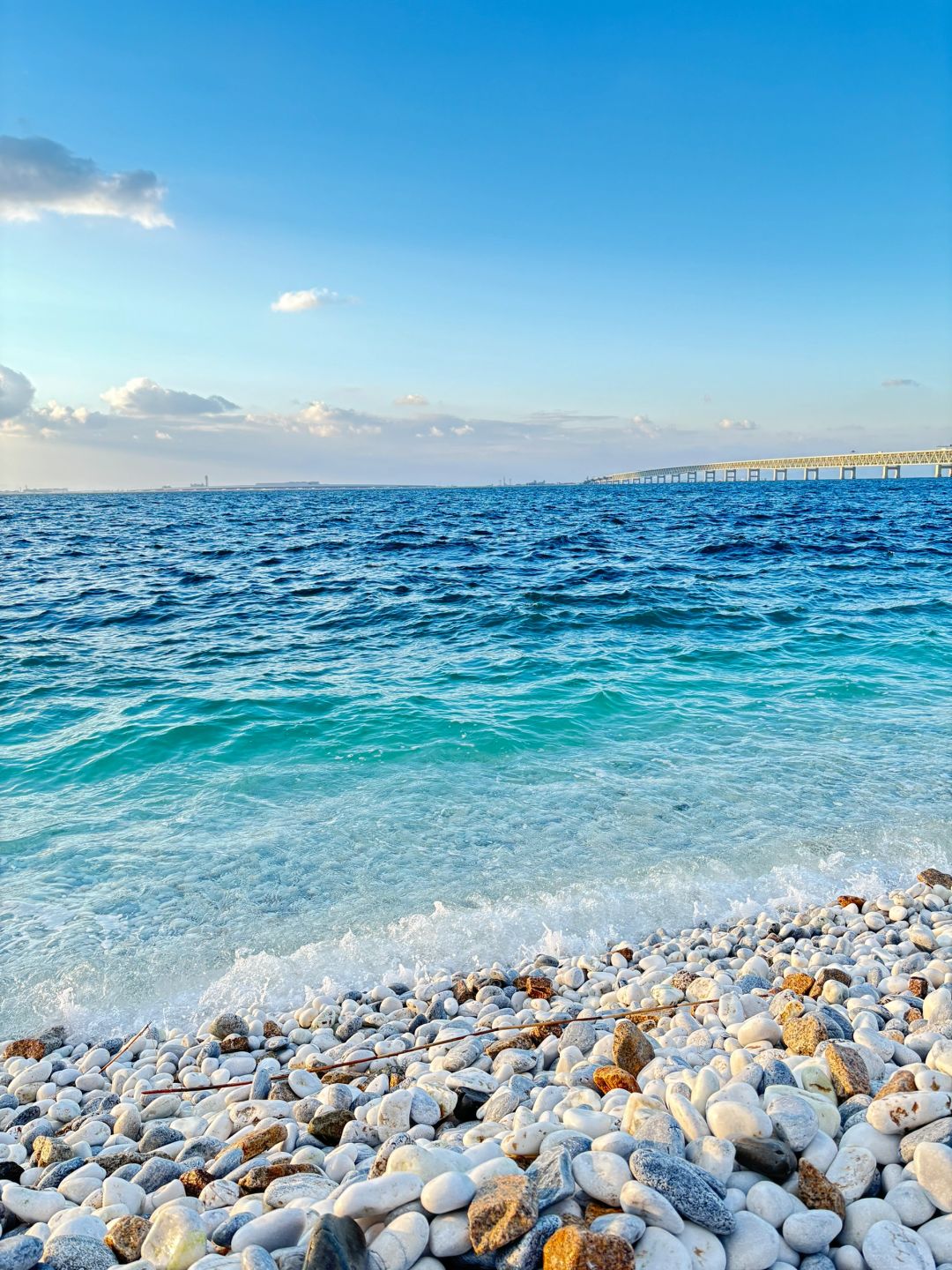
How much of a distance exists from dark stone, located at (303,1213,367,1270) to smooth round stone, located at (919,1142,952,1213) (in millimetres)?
1357

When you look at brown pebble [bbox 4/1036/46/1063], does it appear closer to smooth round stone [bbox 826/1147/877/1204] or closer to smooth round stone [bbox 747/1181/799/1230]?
smooth round stone [bbox 747/1181/799/1230]

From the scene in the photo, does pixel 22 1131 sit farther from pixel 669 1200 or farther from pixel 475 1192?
pixel 669 1200

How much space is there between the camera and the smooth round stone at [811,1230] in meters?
1.68

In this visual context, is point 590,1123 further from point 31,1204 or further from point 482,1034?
point 31,1204

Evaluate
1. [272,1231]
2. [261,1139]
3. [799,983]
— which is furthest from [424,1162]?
[799,983]

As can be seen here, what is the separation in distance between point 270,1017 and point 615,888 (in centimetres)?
233

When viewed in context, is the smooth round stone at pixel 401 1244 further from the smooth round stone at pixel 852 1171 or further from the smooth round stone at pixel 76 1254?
the smooth round stone at pixel 852 1171

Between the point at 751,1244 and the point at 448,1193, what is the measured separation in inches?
27.3

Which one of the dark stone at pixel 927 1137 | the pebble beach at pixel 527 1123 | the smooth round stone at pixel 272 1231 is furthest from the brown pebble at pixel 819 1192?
the smooth round stone at pixel 272 1231

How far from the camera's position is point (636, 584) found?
54.4 ft

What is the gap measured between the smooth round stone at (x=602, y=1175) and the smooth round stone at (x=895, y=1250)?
56cm

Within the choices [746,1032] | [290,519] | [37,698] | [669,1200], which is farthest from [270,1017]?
[290,519]

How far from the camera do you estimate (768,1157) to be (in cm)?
186

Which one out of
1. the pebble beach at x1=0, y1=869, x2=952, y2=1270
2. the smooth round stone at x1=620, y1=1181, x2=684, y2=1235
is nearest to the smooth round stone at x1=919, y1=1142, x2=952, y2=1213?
the pebble beach at x1=0, y1=869, x2=952, y2=1270
